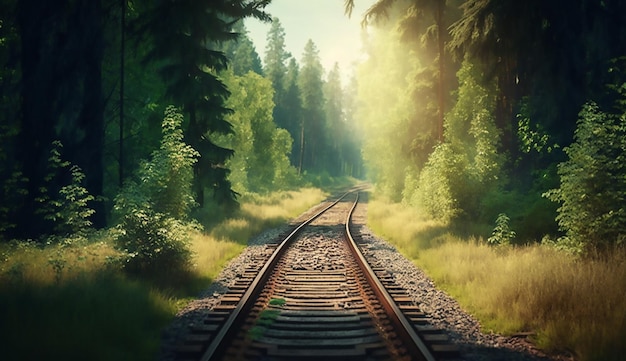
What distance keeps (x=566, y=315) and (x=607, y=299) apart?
25.3 inches

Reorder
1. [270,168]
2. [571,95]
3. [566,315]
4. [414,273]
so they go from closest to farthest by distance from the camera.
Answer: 1. [566,315]
2. [414,273]
3. [571,95]
4. [270,168]

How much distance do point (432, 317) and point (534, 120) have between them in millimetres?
7655

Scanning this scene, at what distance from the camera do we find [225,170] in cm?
1806

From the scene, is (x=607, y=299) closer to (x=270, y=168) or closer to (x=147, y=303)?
(x=147, y=303)

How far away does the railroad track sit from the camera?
15.5ft

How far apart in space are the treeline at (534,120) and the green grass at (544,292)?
2.85ft

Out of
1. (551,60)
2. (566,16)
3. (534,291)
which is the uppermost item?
(566,16)

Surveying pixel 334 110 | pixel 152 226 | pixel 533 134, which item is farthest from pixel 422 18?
pixel 334 110

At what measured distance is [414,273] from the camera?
9.11 meters

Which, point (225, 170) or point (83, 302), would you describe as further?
point (225, 170)

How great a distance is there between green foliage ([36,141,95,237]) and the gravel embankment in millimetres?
3141

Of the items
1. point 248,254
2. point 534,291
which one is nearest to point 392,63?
point 248,254

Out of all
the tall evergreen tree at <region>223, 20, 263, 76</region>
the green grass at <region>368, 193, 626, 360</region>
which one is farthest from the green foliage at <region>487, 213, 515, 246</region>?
the tall evergreen tree at <region>223, 20, 263, 76</region>

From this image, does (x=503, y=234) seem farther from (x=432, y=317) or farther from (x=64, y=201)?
(x=64, y=201)
